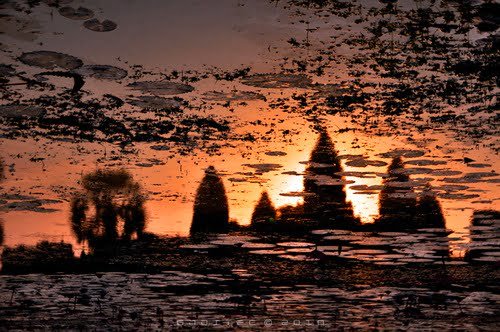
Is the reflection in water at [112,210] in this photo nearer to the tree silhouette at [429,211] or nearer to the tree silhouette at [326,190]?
the tree silhouette at [326,190]

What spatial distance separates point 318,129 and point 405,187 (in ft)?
9.98

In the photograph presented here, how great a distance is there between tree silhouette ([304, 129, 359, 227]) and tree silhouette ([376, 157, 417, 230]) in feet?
A: 1.85

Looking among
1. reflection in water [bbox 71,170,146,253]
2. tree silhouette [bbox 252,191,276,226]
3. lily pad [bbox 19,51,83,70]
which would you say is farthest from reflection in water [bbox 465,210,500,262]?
lily pad [bbox 19,51,83,70]

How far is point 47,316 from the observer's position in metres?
5.82

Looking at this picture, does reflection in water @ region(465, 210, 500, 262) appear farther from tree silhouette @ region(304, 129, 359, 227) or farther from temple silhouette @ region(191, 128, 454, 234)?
tree silhouette @ region(304, 129, 359, 227)

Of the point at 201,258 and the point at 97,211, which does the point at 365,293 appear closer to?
the point at 201,258

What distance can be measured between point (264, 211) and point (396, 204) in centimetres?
208

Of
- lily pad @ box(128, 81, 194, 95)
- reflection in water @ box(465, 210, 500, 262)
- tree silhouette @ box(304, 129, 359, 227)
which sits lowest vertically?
reflection in water @ box(465, 210, 500, 262)

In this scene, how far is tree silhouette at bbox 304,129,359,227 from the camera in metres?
8.88

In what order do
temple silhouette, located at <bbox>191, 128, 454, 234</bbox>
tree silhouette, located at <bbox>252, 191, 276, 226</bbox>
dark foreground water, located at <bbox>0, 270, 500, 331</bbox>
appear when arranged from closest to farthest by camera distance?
dark foreground water, located at <bbox>0, 270, 500, 331</bbox>
temple silhouette, located at <bbox>191, 128, 454, 234</bbox>
tree silhouette, located at <bbox>252, 191, 276, 226</bbox>

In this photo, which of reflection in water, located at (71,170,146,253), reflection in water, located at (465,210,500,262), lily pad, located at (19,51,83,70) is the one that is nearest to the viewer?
lily pad, located at (19,51,83,70)

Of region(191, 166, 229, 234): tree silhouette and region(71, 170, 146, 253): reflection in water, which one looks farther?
region(191, 166, 229, 234): tree silhouette

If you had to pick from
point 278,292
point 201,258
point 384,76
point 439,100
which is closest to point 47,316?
point 278,292

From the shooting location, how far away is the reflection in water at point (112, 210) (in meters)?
9.60
